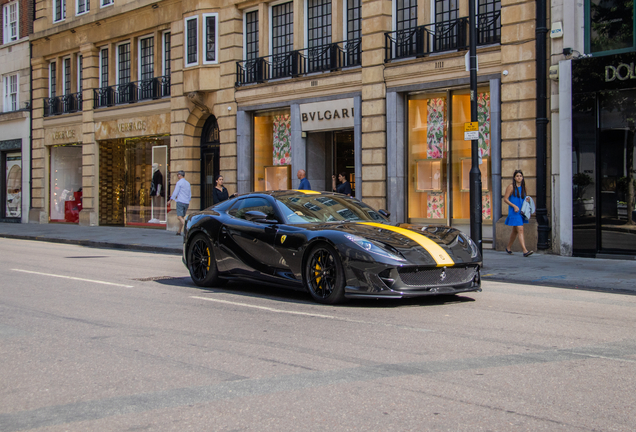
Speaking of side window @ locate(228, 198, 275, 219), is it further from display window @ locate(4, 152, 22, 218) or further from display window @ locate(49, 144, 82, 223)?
display window @ locate(4, 152, 22, 218)

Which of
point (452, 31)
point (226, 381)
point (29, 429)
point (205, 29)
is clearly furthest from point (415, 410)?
point (205, 29)

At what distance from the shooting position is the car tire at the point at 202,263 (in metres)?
10.5

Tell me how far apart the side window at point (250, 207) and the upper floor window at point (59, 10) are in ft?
85.5

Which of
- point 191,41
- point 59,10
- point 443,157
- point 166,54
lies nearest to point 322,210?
point 443,157

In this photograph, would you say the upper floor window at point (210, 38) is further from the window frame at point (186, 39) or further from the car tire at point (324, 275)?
the car tire at point (324, 275)

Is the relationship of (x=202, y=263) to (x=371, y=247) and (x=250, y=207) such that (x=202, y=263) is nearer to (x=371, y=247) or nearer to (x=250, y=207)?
(x=250, y=207)

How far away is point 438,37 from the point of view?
61.6 feet

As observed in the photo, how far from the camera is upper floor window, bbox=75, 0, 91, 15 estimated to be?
3133 centimetres

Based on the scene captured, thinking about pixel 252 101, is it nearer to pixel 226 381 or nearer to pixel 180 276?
pixel 180 276

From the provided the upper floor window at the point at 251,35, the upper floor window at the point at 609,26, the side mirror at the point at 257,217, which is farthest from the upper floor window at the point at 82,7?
the side mirror at the point at 257,217

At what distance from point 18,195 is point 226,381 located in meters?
33.8

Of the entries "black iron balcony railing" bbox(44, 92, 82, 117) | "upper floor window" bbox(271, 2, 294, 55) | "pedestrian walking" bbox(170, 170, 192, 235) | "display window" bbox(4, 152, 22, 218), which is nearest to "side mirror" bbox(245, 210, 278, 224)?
"pedestrian walking" bbox(170, 170, 192, 235)

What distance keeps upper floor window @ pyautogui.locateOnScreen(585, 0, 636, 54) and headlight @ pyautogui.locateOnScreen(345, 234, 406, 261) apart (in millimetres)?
9584

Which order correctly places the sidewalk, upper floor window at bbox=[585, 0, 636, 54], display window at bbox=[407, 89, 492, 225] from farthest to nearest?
display window at bbox=[407, 89, 492, 225], upper floor window at bbox=[585, 0, 636, 54], the sidewalk
